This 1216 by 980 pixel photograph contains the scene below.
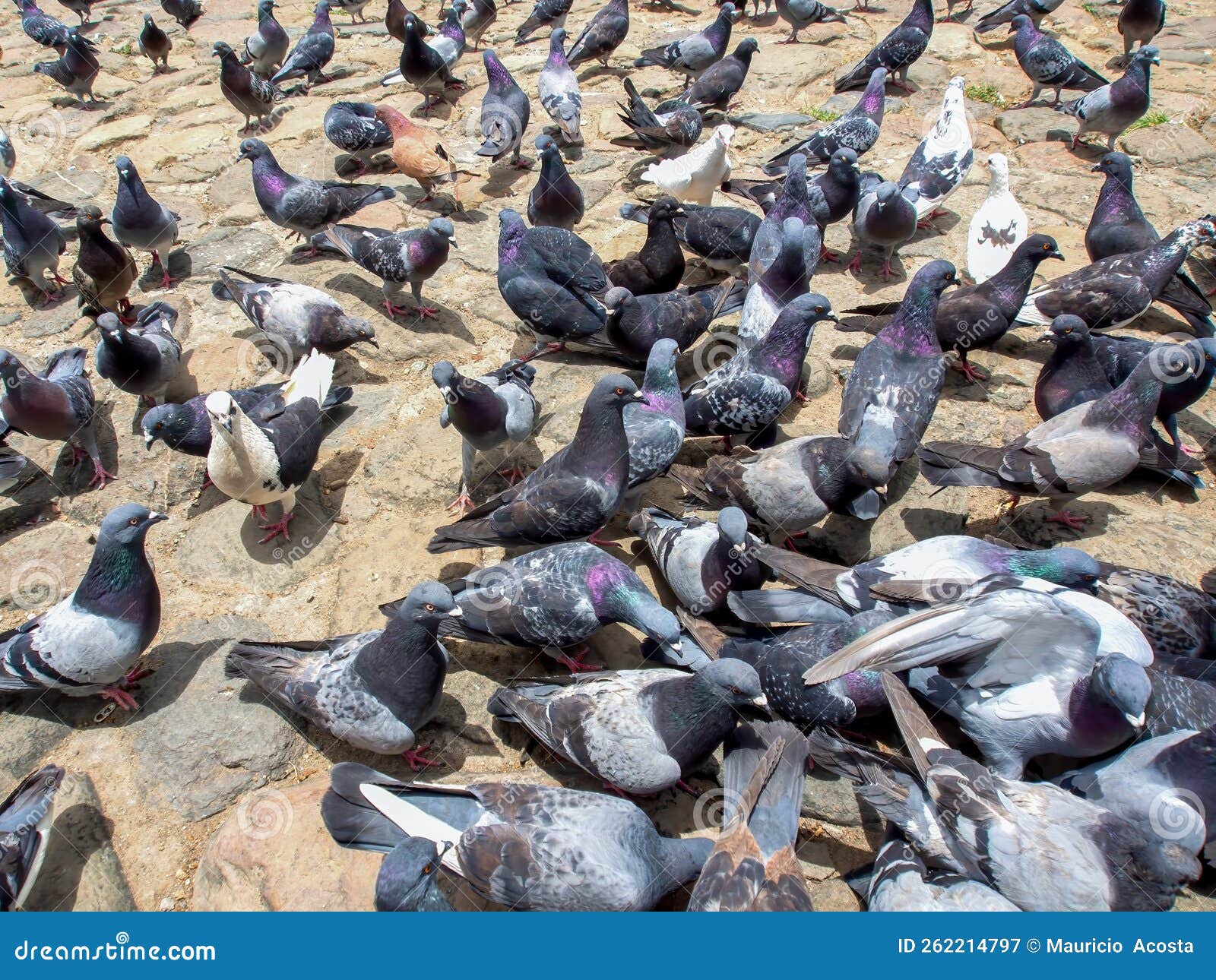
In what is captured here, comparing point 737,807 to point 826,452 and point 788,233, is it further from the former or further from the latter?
point 788,233

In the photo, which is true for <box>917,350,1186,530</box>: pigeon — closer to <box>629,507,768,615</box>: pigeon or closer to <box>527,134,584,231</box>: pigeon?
<box>629,507,768,615</box>: pigeon

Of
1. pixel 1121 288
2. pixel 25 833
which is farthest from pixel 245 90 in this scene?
pixel 1121 288

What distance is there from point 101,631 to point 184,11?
1360 centimetres

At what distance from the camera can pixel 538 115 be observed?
1125 centimetres

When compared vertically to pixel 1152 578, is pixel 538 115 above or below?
above

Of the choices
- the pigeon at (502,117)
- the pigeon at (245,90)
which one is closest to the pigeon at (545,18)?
the pigeon at (502,117)

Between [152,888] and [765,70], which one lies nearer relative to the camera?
[152,888]

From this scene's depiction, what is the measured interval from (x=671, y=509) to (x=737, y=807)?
2.66 meters

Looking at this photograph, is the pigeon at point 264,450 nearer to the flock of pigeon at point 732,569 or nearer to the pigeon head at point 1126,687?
the flock of pigeon at point 732,569

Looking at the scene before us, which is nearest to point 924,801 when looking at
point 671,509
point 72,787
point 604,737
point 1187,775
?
point 1187,775

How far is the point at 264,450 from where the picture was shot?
218 inches

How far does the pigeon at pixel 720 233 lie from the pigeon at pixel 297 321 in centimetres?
333

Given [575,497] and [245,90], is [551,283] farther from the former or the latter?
[245,90]

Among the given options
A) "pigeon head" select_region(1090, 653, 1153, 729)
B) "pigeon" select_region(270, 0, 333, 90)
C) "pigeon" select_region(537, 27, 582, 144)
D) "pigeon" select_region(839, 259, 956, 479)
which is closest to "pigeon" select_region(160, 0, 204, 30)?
"pigeon" select_region(270, 0, 333, 90)
